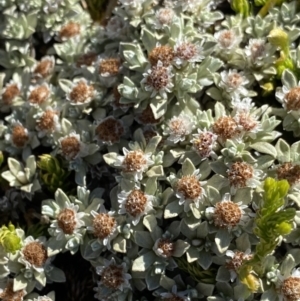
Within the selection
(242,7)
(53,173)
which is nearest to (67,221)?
(53,173)

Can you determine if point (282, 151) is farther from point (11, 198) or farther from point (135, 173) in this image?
point (11, 198)

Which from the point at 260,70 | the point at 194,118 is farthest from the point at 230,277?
the point at 260,70

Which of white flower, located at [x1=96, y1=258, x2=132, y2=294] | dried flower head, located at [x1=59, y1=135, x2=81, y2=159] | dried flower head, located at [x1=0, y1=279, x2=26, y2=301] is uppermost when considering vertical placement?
dried flower head, located at [x1=59, y1=135, x2=81, y2=159]

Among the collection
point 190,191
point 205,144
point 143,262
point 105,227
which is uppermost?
point 205,144

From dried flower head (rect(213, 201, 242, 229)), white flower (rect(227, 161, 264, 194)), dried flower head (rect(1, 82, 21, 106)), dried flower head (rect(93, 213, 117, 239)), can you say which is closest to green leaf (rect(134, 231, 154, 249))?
dried flower head (rect(93, 213, 117, 239))

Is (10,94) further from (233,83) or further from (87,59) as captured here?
(233,83)

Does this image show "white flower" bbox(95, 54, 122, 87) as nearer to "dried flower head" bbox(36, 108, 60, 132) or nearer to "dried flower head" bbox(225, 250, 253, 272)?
"dried flower head" bbox(36, 108, 60, 132)
